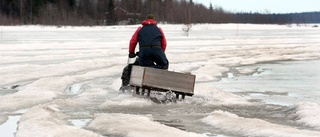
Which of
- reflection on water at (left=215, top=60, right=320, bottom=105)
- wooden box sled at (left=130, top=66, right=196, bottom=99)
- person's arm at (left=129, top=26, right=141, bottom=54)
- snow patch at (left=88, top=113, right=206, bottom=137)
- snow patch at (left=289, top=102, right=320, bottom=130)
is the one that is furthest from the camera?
reflection on water at (left=215, top=60, right=320, bottom=105)

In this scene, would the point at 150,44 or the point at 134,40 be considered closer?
the point at 150,44

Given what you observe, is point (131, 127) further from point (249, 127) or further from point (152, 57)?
point (152, 57)

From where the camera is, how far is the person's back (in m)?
10.1

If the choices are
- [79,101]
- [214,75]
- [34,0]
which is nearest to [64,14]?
[34,0]

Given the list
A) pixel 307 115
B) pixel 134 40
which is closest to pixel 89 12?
pixel 134 40

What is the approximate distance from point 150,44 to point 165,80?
0.91 metres

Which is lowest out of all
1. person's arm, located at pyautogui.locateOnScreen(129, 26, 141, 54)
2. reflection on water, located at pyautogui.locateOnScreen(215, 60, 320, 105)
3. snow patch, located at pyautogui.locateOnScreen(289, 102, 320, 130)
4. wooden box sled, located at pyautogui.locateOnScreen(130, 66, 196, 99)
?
reflection on water, located at pyautogui.locateOnScreen(215, 60, 320, 105)

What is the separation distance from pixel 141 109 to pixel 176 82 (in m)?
1.20

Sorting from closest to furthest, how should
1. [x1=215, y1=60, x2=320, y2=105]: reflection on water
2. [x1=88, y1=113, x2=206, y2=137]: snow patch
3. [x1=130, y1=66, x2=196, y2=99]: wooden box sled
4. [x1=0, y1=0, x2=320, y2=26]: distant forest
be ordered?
[x1=88, y1=113, x2=206, y2=137]: snow patch → [x1=130, y1=66, x2=196, y2=99]: wooden box sled → [x1=215, y1=60, x2=320, y2=105]: reflection on water → [x1=0, y1=0, x2=320, y2=26]: distant forest

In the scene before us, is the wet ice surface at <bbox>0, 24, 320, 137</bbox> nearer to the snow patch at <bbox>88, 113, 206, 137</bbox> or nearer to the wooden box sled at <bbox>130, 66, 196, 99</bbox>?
the snow patch at <bbox>88, 113, 206, 137</bbox>

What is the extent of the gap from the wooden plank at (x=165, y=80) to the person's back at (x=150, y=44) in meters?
0.52

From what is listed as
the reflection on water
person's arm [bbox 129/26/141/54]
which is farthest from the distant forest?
person's arm [bbox 129/26/141/54]

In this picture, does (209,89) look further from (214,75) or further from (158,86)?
(214,75)

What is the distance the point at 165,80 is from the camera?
9594 mm
